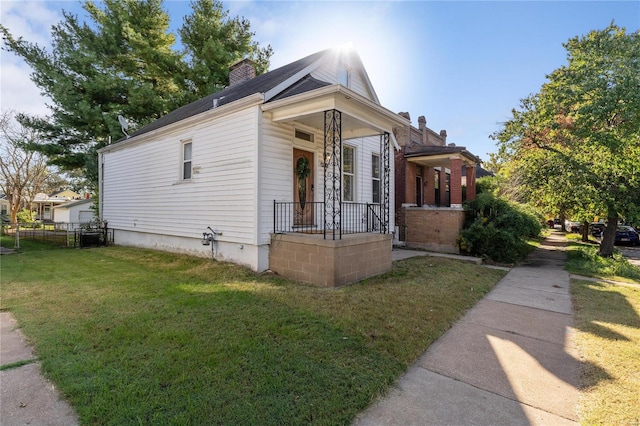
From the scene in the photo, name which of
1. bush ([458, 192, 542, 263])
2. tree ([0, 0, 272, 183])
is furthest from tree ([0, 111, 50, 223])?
bush ([458, 192, 542, 263])

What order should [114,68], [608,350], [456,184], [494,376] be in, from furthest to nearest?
[114,68] < [456,184] < [608,350] < [494,376]

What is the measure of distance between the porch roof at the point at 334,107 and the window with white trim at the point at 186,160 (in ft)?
11.9

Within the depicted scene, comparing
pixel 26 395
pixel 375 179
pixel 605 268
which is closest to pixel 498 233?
pixel 605 268

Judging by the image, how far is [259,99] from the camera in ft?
22.3

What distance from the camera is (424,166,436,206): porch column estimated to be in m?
15.5

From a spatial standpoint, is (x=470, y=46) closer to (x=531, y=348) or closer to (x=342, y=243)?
(x=342, y=243)

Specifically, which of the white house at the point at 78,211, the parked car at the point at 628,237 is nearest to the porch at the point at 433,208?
the parked car at the point at 628,237

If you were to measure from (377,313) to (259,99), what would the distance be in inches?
207

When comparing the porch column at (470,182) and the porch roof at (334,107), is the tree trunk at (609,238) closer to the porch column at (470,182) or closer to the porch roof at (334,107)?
the porch column at (470,182)

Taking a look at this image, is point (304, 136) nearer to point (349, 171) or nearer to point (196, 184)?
point (349, 171)

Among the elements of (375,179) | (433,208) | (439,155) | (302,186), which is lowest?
(433,208)

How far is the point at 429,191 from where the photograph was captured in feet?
51.5

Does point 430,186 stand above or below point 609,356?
above

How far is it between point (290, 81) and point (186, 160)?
4.13m
